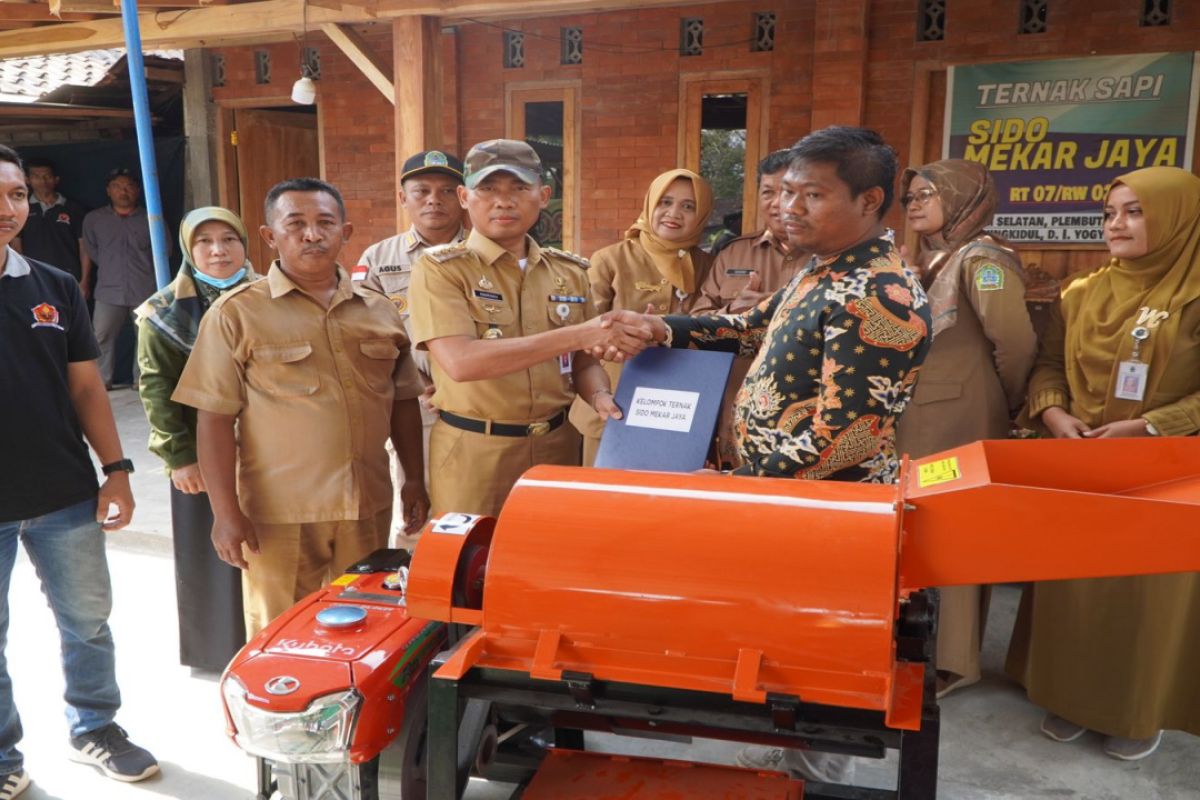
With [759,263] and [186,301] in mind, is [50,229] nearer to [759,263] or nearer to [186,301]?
[186,301]

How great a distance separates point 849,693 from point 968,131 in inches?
219

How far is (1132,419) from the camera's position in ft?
9.43

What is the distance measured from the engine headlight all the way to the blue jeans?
42.4 inches

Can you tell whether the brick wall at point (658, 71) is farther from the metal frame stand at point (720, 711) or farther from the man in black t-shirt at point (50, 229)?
the metal frame stand at point (720, 711)

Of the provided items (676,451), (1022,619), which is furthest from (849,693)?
(1022,619)

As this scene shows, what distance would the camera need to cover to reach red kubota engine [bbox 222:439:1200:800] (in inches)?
55.9

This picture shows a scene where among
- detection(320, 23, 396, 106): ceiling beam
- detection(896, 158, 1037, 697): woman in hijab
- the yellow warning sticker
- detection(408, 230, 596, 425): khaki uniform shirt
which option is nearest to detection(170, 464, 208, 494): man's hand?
detection(408, 230, 596, 425): khaki uniform shirt

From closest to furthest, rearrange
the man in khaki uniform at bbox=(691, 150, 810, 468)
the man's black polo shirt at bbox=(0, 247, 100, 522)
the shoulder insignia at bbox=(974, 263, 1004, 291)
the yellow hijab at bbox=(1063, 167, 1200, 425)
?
the man's black polo shirt at bbox=(0, 247, 100, 522) < the yellow hijab at bbox=(1063, 167, 1200, 425) < the shoulder insignia at bbox=(974, 263, 1004, 291) < the man in khaki uniform at bbox=(691, 150, 810, 468)

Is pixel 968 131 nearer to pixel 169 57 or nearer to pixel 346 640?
pixel 346 640

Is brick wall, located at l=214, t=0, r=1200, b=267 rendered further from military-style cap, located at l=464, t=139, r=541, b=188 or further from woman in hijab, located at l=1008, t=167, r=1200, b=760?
military-style cap, located at l=464, t=139, r=541, b=188

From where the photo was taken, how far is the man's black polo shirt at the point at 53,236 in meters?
9.08

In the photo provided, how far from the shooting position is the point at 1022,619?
3291 millimetres

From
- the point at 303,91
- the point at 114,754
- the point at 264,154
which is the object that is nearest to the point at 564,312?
the point at 114,754

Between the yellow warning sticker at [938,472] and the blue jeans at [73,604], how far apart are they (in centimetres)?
225
